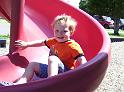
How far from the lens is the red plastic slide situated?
273 cm

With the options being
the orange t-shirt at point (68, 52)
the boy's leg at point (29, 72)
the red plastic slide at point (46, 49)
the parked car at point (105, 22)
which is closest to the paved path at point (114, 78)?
the red plastic slide at point (46, 49)

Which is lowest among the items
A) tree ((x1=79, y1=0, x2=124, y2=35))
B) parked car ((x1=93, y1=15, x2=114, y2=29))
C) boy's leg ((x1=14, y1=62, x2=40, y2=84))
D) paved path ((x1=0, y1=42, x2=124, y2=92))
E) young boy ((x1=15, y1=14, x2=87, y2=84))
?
paved path ((x1=0, y1=42, x2=124, y2=92))

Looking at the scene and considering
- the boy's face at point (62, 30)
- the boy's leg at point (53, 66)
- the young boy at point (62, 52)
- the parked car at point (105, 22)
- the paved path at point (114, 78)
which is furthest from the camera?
the parked car at point (105, 22)

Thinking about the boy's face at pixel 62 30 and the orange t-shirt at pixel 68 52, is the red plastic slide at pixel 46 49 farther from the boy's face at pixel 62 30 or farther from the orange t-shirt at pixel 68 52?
the boy's face at pixel 62 30

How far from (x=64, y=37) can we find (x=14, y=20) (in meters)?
1.16

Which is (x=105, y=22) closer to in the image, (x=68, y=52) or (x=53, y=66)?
(x=68, y=52)

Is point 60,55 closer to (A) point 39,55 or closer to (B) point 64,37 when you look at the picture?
(B) point 64,37

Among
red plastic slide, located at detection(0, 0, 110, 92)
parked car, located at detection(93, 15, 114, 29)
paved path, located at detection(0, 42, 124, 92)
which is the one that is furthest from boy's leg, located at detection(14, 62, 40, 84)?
parked car, located at detection(93, 15, 114, 29)

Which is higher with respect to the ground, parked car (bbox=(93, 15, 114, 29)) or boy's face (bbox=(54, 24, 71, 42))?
parked car (bbox=(93, 15, 114, 29))

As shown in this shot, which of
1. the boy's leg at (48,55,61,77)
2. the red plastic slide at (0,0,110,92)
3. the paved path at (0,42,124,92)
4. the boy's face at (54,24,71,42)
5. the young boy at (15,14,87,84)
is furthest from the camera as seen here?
the paved path at (0,42,124,92)

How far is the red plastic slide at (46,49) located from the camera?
8.96ft

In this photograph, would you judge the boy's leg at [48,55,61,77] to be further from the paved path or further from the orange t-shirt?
the paved path

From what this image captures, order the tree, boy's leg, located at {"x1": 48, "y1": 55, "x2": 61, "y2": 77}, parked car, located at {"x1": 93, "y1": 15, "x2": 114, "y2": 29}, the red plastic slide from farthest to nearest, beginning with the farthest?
parked car, located at {"x1": 93, "y1": 15, "x2": 114, "y2": 29} → the tree → boy's leg, located at {"x1": 48, "y1": 55, "x2": 61, "y2": 77} → the red plastic slide

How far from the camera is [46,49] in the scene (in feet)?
16.8
